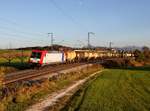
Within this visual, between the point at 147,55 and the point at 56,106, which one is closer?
the point at 56,106

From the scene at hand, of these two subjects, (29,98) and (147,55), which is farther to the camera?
(147,55)

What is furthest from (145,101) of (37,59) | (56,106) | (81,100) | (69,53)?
(69,53)

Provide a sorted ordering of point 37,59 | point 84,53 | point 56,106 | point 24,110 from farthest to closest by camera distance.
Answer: point 84,53
point 37,59
point 56,106
point 24,110

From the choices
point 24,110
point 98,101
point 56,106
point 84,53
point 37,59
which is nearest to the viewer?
point 24,110

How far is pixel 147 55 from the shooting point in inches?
3807

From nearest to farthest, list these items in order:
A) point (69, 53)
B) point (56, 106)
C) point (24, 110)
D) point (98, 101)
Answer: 1. point (24, 110)
2. point (56, 106)
3. point (98, 101)
4. point (69, 53)

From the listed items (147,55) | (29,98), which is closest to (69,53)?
(147,55)

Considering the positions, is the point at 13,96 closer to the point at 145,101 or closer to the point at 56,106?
the point at 56,106

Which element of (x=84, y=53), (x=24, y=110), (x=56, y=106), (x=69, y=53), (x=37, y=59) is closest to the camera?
(x=24, y=110)

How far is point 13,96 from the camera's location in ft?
60.2

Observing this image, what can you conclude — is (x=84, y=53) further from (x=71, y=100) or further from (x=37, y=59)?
(x=71, y=100)

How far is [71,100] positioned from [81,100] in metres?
0.65

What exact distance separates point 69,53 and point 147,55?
32746 mm

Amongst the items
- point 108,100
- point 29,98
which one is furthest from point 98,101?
point 29,98
